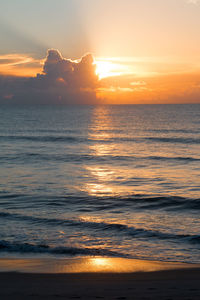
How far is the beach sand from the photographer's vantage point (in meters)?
6.18

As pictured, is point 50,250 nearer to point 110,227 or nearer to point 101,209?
point 110,227

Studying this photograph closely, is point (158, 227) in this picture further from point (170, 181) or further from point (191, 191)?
point (170, 181)

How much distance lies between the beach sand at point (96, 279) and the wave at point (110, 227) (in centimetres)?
210

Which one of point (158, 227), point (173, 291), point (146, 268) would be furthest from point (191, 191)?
point (173, 291)

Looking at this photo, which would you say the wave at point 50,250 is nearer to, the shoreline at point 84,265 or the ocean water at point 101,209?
the ocean water at point 101,209

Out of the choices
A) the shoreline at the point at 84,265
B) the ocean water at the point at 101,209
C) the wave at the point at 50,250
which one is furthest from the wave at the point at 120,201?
the shoreline at the point at 84,265

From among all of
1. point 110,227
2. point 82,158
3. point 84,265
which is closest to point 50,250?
point 84,265

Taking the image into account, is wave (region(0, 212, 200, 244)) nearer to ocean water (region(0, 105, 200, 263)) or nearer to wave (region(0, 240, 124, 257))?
ocean water (region(0, 105, 200, 263))

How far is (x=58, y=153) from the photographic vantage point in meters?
33.3

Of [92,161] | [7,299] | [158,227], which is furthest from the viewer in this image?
[92,161]

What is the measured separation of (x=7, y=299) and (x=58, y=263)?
2.61 meters

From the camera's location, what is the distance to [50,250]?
9.56 m

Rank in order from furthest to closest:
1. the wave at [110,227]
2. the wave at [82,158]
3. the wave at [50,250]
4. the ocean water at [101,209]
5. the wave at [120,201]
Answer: the wave at [82,158] → the wave at [120,201] → the wave at [110,227] → the ocean water at [101,209] → the wave at [50,250]

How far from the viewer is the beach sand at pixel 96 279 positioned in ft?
20.3
